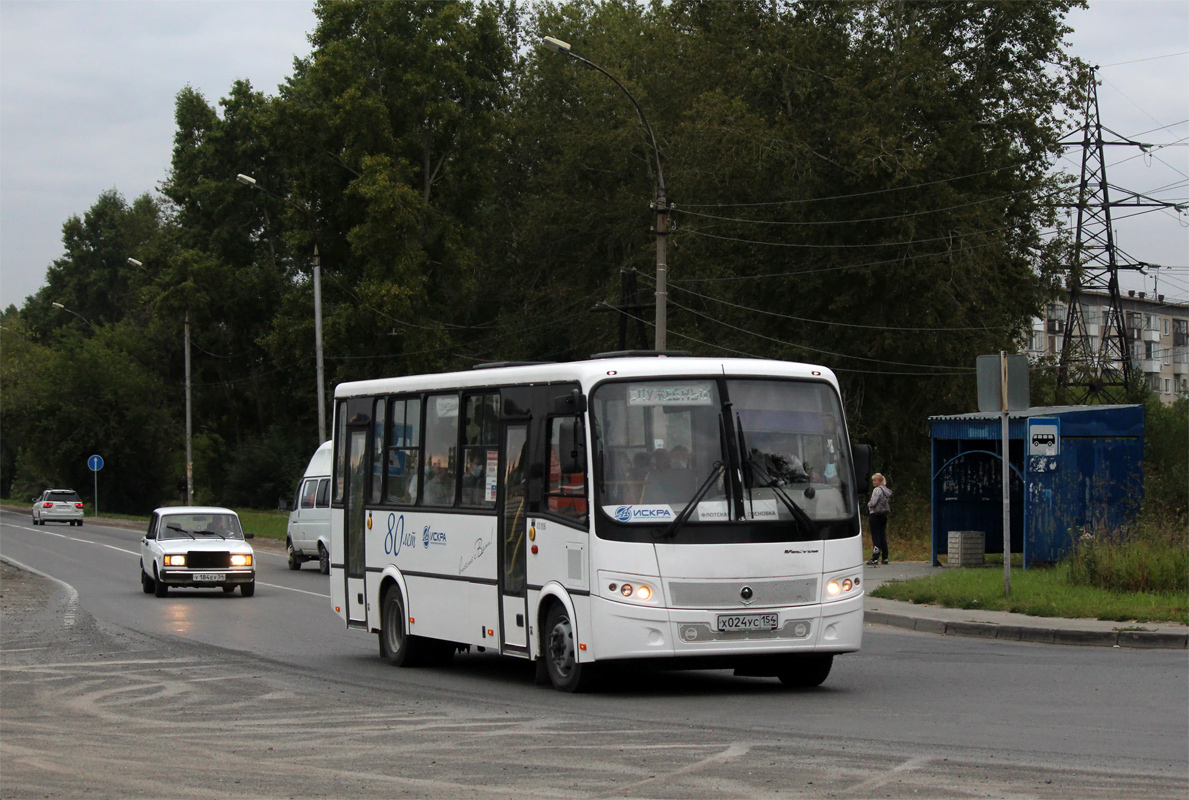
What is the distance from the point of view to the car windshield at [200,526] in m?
27.2

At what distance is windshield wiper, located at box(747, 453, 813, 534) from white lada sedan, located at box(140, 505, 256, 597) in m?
15.7

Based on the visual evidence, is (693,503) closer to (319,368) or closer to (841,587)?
(841,587)

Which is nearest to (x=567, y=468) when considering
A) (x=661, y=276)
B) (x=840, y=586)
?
(x=840, y=586)

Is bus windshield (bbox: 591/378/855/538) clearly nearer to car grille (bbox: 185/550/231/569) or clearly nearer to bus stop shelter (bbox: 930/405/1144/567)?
bus stop shelter (bbox: 930/405/1144/567)

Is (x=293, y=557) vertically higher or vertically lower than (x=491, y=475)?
lower

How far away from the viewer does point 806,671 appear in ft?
41.9

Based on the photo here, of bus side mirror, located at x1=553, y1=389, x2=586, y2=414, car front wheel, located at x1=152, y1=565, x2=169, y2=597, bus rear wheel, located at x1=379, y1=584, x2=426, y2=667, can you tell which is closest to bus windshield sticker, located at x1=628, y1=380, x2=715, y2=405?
bus side mirror, located at x1=553, y1=389, x2=586, y2=414

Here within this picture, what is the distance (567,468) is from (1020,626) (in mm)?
6966

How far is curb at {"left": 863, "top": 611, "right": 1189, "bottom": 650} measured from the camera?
15602mm

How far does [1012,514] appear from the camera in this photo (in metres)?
28.2

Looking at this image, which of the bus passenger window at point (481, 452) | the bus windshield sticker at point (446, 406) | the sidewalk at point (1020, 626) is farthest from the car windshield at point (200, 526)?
the bus passenger window at point (481, 452)

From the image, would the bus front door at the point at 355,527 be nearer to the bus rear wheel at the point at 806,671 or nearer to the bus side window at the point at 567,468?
the bus side window at the point at 567,468

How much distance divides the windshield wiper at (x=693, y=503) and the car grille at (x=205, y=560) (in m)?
16.0

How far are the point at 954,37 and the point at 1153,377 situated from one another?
84729mm
